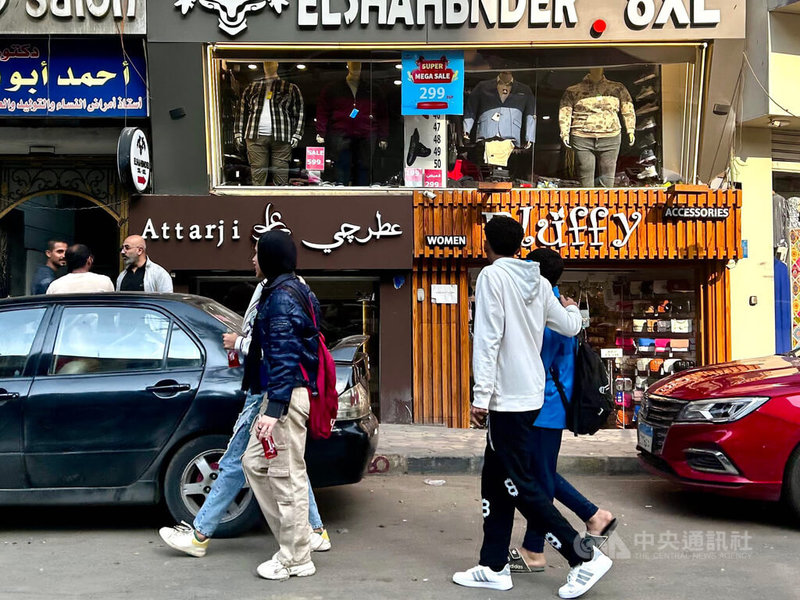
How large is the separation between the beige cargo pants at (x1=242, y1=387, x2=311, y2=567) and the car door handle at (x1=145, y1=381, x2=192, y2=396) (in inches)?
40.8

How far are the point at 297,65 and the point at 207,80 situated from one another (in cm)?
116

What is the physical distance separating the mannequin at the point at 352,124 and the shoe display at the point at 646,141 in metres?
3.29

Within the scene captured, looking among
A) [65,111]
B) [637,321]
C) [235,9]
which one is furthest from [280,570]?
[65,111]

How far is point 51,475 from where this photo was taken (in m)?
5.67

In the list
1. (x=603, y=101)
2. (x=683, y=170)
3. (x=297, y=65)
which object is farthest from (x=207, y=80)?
(x=683, y=170)

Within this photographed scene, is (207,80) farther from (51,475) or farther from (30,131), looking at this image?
(51,475)

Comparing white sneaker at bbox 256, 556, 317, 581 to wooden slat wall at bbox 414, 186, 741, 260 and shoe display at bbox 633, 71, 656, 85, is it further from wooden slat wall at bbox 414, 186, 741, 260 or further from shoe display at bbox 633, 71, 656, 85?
shoe display at bbox 633, 71, 656, 85

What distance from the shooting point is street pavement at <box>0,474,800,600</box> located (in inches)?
187

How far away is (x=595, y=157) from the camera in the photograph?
1154 cm

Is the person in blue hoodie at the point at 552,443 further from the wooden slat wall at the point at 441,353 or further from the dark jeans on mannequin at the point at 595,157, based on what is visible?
the dark jeans on mannequin at the point at 595,157

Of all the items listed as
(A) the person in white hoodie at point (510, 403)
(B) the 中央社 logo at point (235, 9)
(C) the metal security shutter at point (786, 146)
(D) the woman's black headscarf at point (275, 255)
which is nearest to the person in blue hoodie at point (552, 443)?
(A) the person in white hoodie at point (510, 403)

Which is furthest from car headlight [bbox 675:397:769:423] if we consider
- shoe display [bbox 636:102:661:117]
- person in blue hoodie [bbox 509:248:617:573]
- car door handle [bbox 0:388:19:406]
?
shoe display [bbox 636:102:661:117]

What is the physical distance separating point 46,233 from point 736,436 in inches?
377

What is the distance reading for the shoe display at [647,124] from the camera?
11602mm
